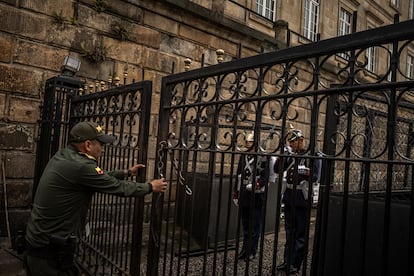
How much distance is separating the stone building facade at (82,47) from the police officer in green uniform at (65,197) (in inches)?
54.4

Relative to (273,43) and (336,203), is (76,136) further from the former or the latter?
(273,43)

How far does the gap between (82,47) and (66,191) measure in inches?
167

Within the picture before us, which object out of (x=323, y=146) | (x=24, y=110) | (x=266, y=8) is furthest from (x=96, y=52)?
(x=266, y=8)

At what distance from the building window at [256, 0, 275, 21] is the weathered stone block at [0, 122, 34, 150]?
31.1 feet

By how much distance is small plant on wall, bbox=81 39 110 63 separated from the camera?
6.54 meters

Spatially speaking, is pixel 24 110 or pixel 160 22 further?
pixel 160 22

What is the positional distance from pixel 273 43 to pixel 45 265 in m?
9.40

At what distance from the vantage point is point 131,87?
353 cm

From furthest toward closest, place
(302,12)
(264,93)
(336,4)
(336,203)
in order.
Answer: (336,4), (302,12), (336,203), (264,93)

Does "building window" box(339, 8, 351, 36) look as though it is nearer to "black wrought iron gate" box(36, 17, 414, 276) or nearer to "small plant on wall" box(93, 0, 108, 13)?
"black wrought iron gate" box(36, 17, 414, 276)

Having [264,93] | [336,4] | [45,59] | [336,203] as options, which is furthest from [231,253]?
[336,4]

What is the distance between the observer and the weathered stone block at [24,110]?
5.78m

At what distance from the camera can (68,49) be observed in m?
6.37

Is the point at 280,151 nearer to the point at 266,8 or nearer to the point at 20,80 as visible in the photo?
the point at 20,80
